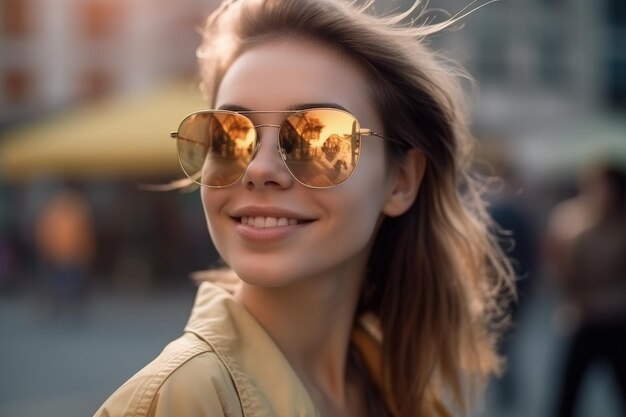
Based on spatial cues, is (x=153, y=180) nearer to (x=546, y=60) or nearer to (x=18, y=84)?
(x=18, y=84)

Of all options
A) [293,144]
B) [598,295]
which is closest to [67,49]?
[598,295]

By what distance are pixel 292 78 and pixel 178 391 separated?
2.12ft

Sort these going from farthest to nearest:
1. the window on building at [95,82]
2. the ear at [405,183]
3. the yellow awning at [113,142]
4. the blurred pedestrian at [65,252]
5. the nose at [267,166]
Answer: the window on building at [95,82] < the yellow awning at [113,142] < the blurred pedestrian at [65,252] < the ear at [405,183] < the nose at [267,166]

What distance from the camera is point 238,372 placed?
1.67 m

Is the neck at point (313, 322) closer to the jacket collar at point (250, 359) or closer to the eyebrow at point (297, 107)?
the jacket collar at point (250, 359)

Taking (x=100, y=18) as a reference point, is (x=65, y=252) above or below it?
below

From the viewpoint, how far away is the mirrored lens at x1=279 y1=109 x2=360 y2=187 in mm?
1802

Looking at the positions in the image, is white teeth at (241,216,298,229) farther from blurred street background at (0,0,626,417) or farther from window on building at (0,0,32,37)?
window on building at (0,0,32,37)

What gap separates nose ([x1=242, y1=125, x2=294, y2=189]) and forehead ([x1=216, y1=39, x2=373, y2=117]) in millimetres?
56

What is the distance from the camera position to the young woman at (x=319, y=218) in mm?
1742

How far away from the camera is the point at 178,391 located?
60.9 inches

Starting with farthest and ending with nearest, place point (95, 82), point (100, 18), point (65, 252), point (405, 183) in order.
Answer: point (95, 82), point (100, 18), point (65, 252), point (405, 183)

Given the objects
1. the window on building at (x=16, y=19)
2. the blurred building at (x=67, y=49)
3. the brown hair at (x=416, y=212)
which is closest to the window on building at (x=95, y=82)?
the blurred building at (x=67, y=49)

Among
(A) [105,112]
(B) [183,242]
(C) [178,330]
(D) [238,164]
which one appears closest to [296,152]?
(D) [238,164]
